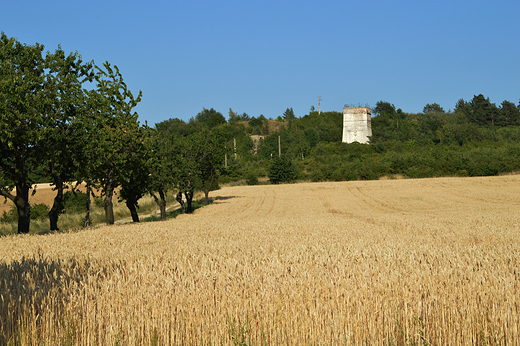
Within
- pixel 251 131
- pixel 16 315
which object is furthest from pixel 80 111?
pixel 251 131

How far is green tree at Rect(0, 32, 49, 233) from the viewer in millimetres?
17188

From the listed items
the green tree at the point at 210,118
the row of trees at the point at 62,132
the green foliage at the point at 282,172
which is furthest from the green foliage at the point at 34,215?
the green tree at the point at 210,118

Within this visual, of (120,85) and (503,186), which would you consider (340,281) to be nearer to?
(120,85)

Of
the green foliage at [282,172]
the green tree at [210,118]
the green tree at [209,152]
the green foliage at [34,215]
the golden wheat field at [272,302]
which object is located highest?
the green tree at [210,118]

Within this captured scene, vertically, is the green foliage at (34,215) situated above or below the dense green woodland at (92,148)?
below

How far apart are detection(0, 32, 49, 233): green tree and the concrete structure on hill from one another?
340 ft

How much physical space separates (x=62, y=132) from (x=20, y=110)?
1.96 m

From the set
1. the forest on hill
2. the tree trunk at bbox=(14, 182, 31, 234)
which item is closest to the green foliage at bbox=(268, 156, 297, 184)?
the forest on hill

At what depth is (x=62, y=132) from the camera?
63.6 ft

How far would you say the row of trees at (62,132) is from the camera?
18.0 m

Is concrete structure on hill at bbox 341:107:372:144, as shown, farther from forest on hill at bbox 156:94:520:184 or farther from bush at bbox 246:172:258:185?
bush at bbox 246:172:258:185

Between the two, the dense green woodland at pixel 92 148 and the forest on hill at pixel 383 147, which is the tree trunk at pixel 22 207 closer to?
the dense green woodland at pixel 92 148

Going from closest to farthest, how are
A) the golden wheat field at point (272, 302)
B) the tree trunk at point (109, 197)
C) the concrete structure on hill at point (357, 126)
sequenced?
the golden wheat field at point (272, 302) → the tree trunk at point (109, 197) → the concrete structure on hill at point (357, 126)

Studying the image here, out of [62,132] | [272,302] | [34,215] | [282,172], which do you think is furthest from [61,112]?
[282,172]
